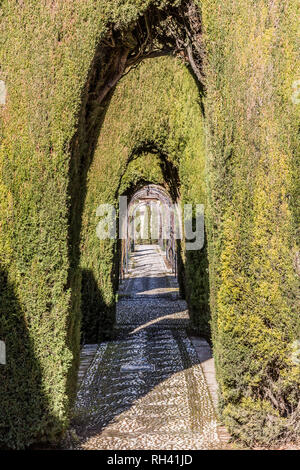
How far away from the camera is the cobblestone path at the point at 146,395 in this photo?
4.57 meters

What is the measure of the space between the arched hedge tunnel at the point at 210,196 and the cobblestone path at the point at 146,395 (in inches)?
21.2

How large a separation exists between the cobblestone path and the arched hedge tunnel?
0.54m

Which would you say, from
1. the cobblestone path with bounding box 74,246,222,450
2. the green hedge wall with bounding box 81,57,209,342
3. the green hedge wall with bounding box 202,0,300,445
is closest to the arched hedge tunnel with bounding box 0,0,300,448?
the green hedge wall with bounding box 202,0,300,445

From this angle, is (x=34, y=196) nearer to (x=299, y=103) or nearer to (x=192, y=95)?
(x=299, y=103)

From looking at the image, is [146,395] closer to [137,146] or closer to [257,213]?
[257,213]

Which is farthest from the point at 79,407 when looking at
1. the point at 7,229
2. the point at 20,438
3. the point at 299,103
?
the point at 299,103

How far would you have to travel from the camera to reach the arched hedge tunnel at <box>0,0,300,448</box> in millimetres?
4203

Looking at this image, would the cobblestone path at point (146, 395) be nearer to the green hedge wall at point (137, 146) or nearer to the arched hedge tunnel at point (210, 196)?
the arched hedge tunnel at point (210, 196)

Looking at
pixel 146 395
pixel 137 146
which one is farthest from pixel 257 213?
pixel 137 146

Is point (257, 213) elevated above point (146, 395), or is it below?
above

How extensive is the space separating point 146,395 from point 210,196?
2.70 metres

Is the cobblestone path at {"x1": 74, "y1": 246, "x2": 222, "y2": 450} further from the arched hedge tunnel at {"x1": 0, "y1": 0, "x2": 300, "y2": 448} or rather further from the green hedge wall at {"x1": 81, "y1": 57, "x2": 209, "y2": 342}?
the green hedge wall at {"x1": 81, "y1": 57, "x2": 209, "y2": 342}

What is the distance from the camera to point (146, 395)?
5.90 m
